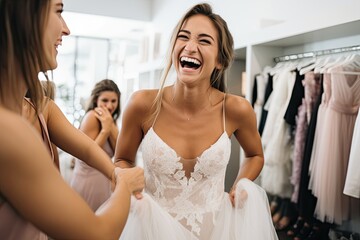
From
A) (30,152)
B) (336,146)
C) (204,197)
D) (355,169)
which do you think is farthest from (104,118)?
(30,152)

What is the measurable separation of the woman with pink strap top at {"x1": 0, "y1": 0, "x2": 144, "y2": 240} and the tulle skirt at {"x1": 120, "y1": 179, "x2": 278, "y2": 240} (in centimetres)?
56

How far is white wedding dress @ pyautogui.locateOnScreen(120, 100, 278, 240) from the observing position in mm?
1579

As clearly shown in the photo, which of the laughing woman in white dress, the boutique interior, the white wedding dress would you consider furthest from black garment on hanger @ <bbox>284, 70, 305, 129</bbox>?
the white wedding dress

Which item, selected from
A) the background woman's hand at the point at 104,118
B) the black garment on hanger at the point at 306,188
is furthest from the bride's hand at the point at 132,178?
the background woman's hand at the point at 104,118

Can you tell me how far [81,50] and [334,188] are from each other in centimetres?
568

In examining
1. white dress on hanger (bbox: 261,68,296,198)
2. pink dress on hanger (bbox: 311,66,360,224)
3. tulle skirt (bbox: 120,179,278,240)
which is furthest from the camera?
white dress on hanger (bbox: 261,68,296,198)

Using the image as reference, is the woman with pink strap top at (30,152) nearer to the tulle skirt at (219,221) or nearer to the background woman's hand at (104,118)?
the tulle skirt at (219,221)

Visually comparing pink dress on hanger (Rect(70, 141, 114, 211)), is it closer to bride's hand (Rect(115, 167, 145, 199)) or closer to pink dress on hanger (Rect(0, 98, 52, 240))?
bride's hand (Rect(115, 167, 145, 199))

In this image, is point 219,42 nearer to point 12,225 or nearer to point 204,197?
point 204,197

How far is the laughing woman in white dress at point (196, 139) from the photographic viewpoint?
1607 millimetres

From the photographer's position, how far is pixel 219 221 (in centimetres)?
161

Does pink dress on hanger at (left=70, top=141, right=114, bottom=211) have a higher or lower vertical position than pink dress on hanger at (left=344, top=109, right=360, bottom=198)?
lower

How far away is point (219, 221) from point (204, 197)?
4.8 inches

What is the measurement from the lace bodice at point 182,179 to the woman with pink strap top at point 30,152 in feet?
2.57
